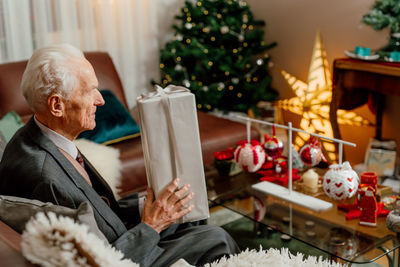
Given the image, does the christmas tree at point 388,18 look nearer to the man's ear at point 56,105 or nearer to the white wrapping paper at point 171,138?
the white wrapping paper at point 171,138

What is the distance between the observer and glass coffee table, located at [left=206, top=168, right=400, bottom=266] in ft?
5.21

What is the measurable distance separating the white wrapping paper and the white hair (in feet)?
0.68

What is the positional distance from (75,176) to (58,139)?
0.50ft

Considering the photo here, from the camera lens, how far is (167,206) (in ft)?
4.56

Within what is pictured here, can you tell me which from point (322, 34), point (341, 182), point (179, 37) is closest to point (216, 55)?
point (179, 37)

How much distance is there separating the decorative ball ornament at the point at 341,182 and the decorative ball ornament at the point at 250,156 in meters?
0.35

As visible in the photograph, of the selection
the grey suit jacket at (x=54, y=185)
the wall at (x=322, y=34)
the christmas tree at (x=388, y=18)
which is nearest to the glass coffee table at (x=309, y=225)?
the grey suit jacket at (x=54, y=185)

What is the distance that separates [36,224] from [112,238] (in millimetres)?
433

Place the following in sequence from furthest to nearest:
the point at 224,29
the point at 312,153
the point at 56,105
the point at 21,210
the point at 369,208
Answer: the point at 224,29, the point at 312,153, the point at 369,208, the point at 56,105, the point at 21,210

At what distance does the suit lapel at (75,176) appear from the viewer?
50.0 inches

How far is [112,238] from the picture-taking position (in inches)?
50.4

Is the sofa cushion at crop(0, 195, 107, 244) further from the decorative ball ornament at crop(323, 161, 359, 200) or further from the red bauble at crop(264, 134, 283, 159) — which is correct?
the red bauble at crop(264, 134, 283, 159)

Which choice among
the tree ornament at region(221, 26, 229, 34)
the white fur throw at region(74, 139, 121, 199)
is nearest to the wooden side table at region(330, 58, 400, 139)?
the tree ornament at region(221, 26, 229, 34)

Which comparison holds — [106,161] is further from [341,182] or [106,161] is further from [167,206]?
[341,182]
